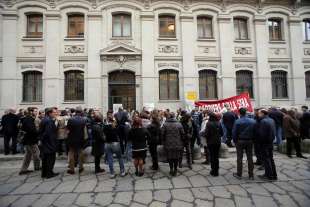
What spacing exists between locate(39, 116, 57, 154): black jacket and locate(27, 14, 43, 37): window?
10.8 m

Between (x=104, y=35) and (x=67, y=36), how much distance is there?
246cm

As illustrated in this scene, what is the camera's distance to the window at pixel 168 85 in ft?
53.7

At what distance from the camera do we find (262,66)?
17078 mm

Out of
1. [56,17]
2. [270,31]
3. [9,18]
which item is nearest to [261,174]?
[270,31]

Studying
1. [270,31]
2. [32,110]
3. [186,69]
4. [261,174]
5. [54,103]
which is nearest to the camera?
[261,174]

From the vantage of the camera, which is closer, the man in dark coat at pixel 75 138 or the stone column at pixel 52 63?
the man in dark coat at pixel 75 138

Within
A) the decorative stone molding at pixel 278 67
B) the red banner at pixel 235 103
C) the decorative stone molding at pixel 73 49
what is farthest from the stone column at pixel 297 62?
the decorative stone molding at pixel 73 49

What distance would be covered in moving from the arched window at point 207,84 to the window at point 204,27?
2.58 m

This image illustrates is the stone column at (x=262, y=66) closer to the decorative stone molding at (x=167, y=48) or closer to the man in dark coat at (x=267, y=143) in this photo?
the decorative stone molding at (x=167, y=48)

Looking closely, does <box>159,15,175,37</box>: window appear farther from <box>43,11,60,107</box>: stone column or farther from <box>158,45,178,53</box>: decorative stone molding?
<box>43,11,60,107</box>: stone column

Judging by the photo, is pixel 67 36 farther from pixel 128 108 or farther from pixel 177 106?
pixel 177 106

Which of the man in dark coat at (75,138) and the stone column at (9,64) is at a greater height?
the stone column at (9,64)

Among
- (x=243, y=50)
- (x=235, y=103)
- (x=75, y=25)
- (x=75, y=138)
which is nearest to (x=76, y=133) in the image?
(x=75, y=138)

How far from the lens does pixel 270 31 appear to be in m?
17.8
